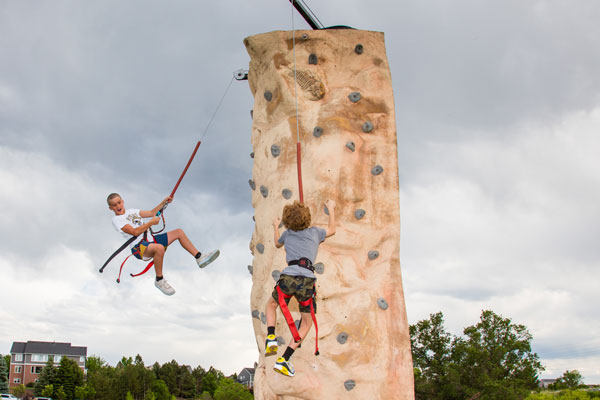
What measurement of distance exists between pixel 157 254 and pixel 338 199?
255cm

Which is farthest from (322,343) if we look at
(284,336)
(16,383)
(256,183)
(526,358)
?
(16,383)

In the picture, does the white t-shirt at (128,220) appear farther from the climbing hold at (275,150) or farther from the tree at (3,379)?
the tree at (3,379)

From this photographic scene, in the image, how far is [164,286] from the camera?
25.5 feet

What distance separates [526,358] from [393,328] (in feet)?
65.5

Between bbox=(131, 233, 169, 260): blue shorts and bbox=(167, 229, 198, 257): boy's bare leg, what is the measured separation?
0.06 meters

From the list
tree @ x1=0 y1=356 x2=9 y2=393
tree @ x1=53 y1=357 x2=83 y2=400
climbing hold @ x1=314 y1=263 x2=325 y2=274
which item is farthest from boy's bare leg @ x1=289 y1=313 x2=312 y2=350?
tree @ x1=0 y1=356 x2=9 y2=393

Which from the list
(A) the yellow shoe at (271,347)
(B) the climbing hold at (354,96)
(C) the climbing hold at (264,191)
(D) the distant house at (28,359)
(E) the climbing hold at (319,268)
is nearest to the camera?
(A) the yellow shoe at (271,347)

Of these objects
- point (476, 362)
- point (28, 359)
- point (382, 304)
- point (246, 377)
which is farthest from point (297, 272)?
point (246, 377)

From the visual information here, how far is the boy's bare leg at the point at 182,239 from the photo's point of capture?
25.1ft

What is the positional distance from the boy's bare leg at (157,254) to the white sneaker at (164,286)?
145mm

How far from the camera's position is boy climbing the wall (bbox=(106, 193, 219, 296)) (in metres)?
7.36

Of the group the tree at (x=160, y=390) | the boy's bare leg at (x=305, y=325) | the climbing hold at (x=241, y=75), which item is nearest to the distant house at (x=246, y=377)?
the tree at (x=160, y=390)

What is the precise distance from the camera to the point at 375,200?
25.2 ft

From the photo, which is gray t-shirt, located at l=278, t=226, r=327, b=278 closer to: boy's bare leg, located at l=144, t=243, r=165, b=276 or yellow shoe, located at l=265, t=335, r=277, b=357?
yellow shoe, located at l=265, t=335, r=277, b=357
